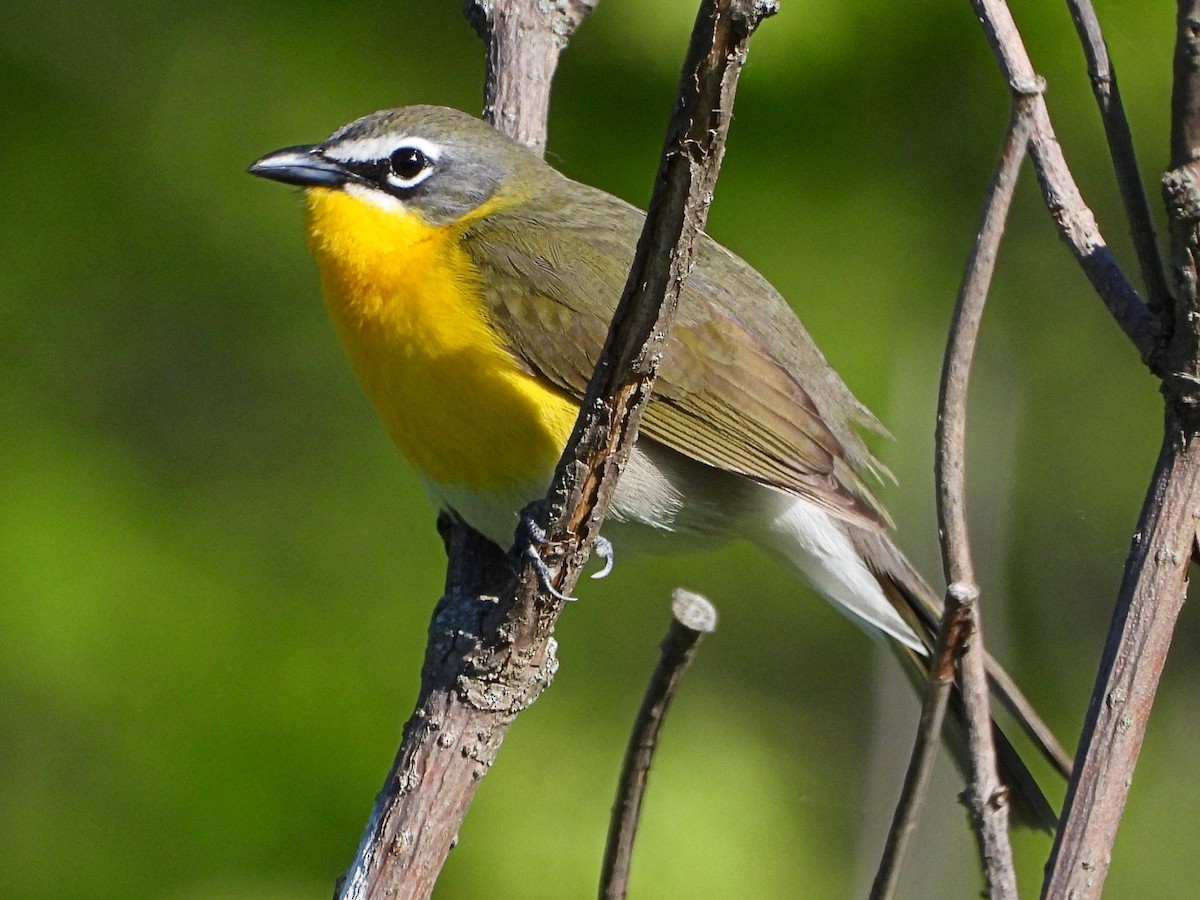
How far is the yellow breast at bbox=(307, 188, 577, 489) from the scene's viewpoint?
2.95 metres

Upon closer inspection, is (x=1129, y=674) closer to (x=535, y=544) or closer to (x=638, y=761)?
(x=638, y=761)

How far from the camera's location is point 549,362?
9.88 ft

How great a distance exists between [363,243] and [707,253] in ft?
2.56

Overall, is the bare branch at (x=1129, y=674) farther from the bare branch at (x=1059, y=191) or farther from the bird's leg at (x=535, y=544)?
the bird's leg at (x=535, y=544)

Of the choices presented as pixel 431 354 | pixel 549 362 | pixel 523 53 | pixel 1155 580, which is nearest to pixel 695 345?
pixel 549 362

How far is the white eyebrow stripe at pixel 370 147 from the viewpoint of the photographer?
10.6 feet

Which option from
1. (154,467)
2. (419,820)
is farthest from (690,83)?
(154,467)

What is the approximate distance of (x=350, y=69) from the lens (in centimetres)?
400

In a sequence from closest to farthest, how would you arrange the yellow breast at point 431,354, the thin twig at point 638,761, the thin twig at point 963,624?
1. the thin twig at point 963,624
2. the thin twig at point 638,761
3. the yellow breast at point 431,354

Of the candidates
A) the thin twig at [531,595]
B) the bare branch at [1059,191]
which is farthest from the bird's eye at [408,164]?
the bare branch at [1059,191]

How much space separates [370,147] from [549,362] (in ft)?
2.25

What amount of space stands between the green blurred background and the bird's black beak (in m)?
0.82

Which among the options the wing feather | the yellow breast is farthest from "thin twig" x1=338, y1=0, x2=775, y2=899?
the wing feather

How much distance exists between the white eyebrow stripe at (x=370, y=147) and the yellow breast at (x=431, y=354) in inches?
3.5
